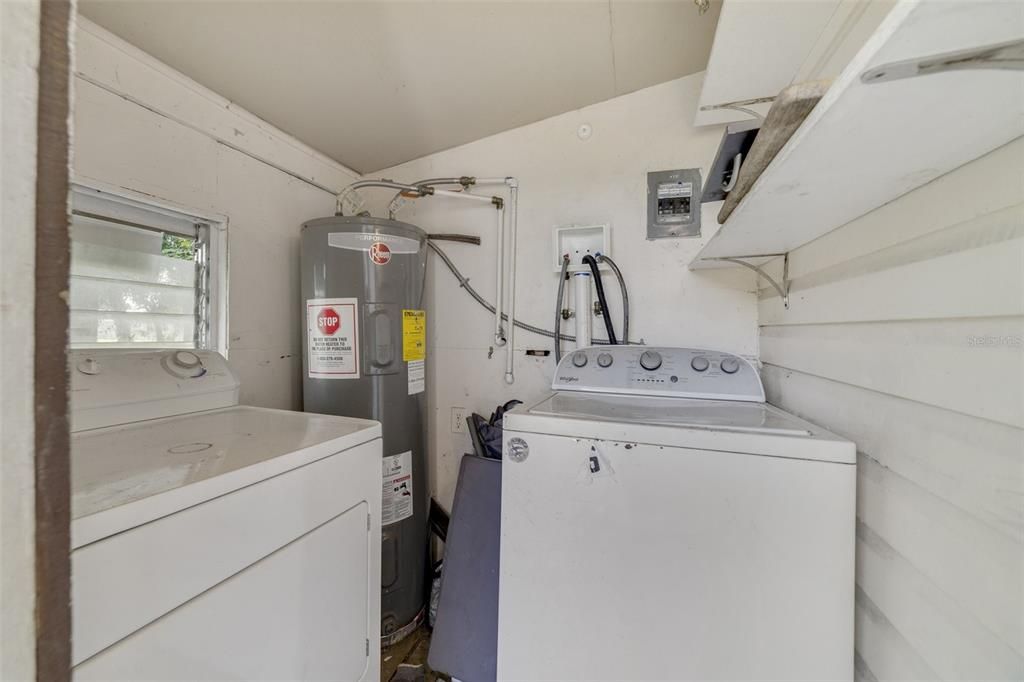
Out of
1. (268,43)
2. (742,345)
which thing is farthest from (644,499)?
(268,43)

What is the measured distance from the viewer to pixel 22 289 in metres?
0.22

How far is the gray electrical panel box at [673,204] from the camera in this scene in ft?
4.99

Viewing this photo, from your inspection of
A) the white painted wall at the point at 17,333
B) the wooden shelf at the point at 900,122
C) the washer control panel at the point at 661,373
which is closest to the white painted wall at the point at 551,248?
the washer control panel at the point at 661,373

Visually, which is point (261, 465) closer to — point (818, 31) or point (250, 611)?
point (250, 611)

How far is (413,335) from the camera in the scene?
152cm

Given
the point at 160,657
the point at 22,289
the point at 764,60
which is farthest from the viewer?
the point at 764,60

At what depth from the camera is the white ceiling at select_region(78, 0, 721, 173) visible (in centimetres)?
106

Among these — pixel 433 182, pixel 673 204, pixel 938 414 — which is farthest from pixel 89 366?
pixel 673 204

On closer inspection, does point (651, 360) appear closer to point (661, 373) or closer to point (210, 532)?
point (661, 373)

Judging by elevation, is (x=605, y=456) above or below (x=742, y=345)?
below

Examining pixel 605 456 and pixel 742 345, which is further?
pixel 742 345

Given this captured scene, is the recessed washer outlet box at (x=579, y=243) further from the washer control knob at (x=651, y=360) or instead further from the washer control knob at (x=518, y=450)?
the washer control knob at (x=518, y=450)

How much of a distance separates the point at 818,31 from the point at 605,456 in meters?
1.20

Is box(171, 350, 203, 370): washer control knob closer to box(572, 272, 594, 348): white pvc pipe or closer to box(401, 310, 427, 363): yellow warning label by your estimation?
box(401, 310, 427, 363): yellow warning label
